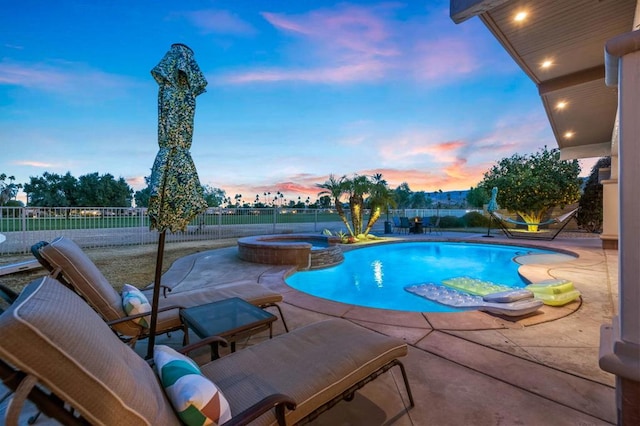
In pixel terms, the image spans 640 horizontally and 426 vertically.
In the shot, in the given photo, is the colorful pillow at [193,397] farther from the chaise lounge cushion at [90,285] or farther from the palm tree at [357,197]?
the palm tree at [357,197]

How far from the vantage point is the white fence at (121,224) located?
784 cm

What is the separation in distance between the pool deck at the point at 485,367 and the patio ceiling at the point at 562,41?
11.9 feet

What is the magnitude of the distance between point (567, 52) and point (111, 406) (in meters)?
7.15

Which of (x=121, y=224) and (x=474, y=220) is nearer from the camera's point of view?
(x=121, y=224)

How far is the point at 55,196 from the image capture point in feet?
121

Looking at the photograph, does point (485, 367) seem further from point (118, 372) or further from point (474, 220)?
point (474, 220)

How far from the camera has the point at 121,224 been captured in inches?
388

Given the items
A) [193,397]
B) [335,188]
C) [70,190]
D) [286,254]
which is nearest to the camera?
[193,397]

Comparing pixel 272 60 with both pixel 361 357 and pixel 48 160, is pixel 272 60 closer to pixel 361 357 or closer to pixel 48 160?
pixel 361 357

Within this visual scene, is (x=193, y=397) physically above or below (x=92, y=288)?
below

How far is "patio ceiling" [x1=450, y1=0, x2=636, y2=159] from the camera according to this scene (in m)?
3.54

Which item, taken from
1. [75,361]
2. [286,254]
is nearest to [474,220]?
[286,254]

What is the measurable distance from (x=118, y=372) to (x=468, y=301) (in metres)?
5.12

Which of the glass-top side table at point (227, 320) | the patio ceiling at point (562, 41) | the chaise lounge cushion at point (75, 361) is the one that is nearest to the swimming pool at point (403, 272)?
the glass-top side table at point (227, 320)
